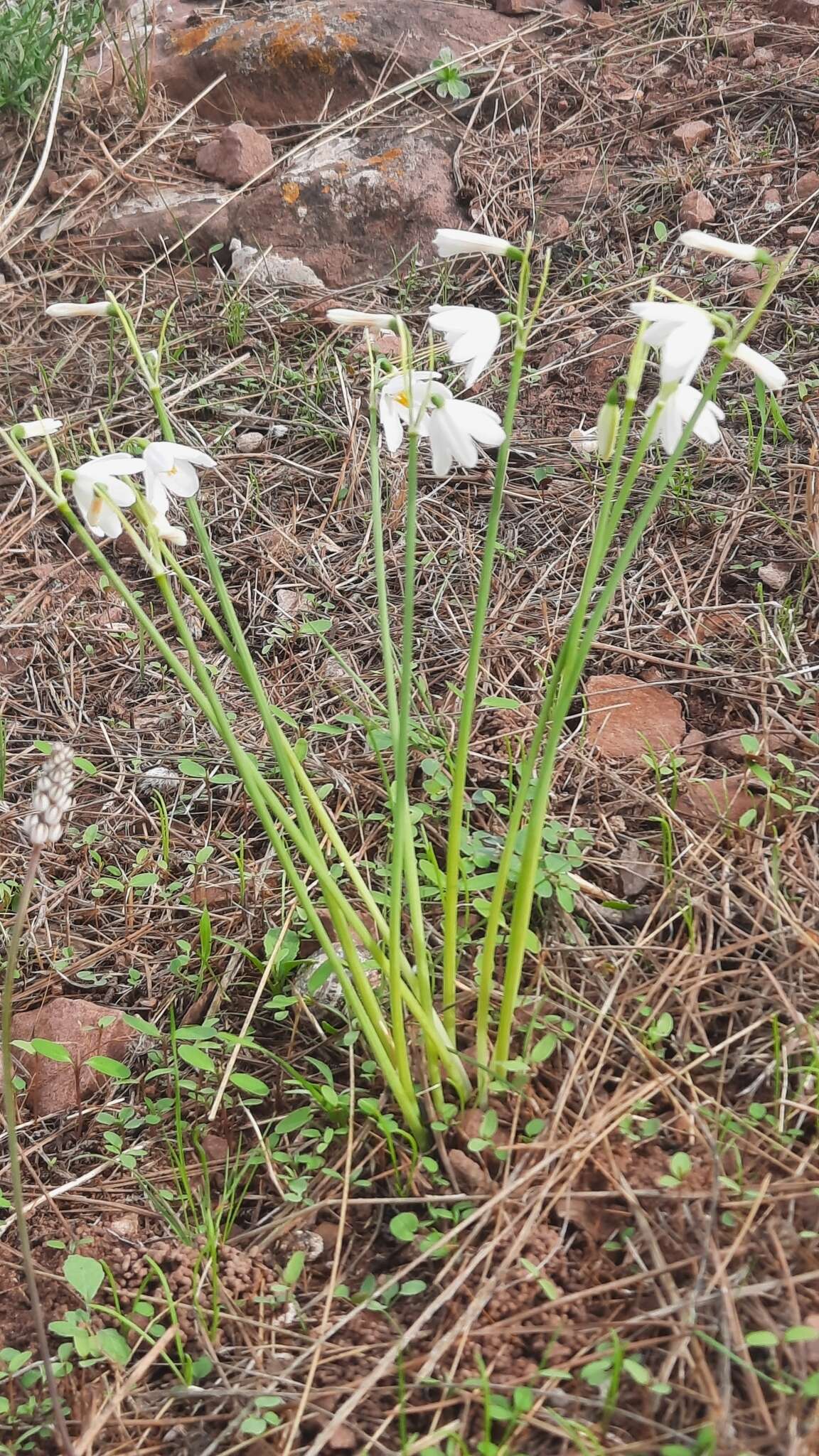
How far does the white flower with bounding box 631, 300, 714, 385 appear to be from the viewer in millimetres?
1037

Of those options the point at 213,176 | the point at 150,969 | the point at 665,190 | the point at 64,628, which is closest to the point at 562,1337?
the point at 150,969

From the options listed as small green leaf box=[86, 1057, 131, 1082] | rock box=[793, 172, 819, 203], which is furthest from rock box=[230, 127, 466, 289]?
small green leaf box=[86, 1057, 131, 1082]

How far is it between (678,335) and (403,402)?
319mm

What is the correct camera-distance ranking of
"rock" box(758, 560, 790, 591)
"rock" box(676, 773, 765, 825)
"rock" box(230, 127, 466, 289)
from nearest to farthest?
"rock" box(676, 773, 765, 825) → "rock" box(758, 560, 790, 591) → "rock" box(230, 127, 466, 289)

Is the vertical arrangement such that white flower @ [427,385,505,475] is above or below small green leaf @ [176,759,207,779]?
above

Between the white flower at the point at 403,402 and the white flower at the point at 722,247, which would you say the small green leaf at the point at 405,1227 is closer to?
the white flower at the point at 403,402

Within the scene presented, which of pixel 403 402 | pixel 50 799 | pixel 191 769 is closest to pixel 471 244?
pixel 403 402

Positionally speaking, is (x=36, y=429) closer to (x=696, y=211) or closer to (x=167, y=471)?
(x=167, y=471)

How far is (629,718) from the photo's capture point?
1.94 meters

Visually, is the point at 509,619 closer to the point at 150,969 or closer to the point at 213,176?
the point at 150,969

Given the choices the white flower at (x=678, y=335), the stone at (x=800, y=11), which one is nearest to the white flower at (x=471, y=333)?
the white flower at (x=678, y=335)

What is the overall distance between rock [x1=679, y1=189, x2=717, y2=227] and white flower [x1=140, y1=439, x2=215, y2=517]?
2195 mm

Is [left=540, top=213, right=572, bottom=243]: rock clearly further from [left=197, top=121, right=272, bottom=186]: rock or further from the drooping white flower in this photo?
the drooping white flower

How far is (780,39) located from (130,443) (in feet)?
10.3
